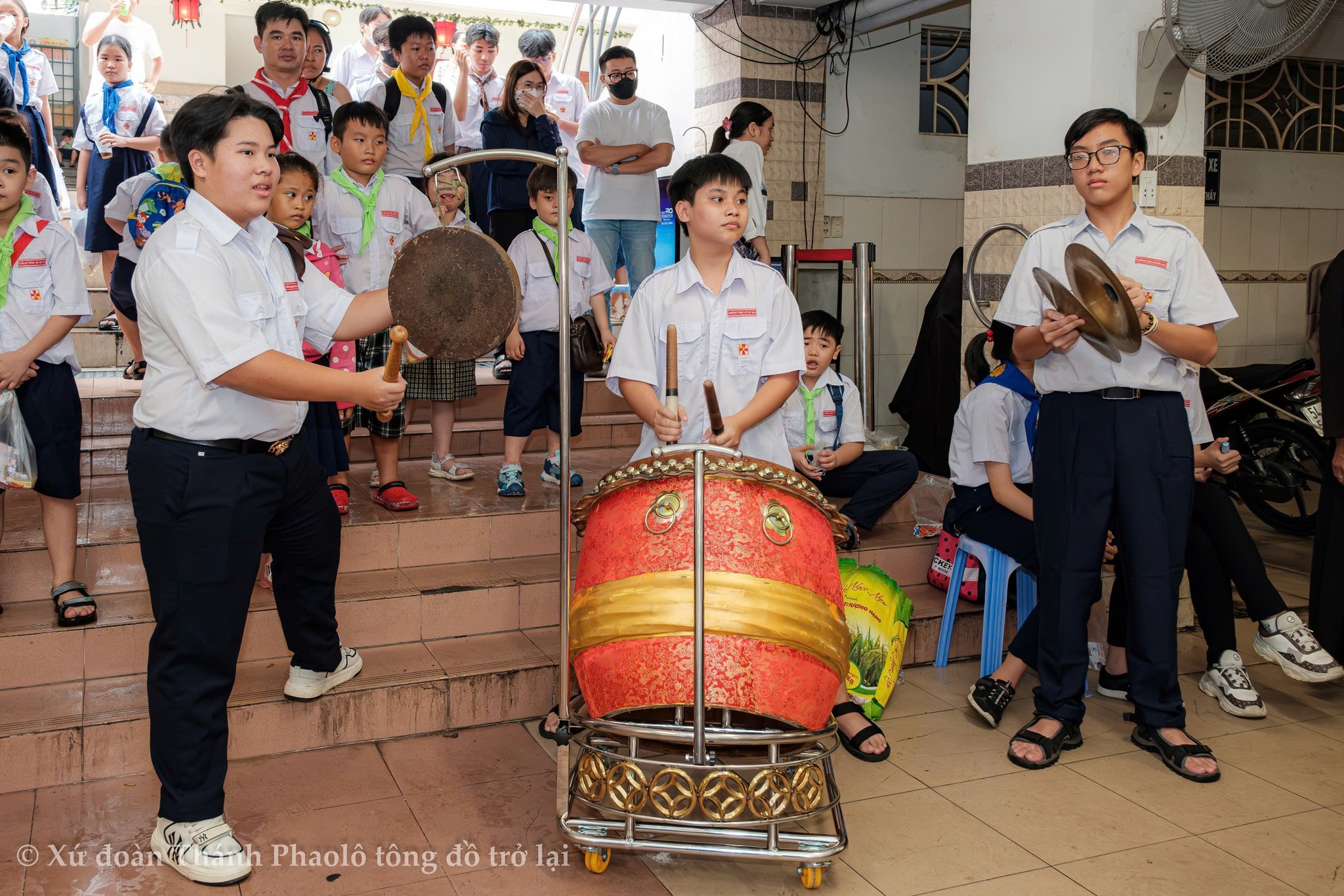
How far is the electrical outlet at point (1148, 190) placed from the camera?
457 centimetres

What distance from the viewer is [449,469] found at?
15.9ft

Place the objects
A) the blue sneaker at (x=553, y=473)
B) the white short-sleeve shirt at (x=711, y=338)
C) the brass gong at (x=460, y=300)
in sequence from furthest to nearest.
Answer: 1. the blue sneaker at (x=553, y=473)
2. the white short-sleeve shirt at (x=711, y=338)
3. the brass gong at (x=460, y=300)

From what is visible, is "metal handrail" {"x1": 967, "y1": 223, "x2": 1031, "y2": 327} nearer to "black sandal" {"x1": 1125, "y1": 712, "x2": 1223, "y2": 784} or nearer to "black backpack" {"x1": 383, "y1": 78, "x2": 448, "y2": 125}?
"black sandal" {"x1": 1125, "y1": 712, "x2": 1223, "y2": 784}

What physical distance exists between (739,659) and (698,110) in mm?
6274

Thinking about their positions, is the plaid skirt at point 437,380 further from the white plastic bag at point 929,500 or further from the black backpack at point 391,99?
the white plastic bag at point 929,500

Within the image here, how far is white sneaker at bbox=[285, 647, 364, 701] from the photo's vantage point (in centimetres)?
323

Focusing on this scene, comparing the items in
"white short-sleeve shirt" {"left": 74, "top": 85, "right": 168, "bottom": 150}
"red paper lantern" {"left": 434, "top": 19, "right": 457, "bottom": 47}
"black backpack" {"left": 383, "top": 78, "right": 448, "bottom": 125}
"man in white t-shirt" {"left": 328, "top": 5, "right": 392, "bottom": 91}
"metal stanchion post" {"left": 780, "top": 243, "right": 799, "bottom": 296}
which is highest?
"red paper lantern" {"left": 434, "top": 19, "right": 457, "bottom": 47}

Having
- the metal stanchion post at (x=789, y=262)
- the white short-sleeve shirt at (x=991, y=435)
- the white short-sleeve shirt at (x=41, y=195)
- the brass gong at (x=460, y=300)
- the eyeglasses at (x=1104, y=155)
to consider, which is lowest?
the white short-sleeve shirt at (x=991, y=435)

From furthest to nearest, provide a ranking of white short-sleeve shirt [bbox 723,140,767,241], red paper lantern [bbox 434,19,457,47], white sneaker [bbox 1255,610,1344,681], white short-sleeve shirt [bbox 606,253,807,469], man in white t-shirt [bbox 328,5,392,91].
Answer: red paper lantern [bbox 434,19,457,47] < man in white t-shirt [bbox 328,5,392,91] < white short-sleeve shirt [bbox 723,140,767,241] < white sneaker [bbox 1255,610,1344,681] < white short-sleeve shirt [bbox 606,253,807,469]

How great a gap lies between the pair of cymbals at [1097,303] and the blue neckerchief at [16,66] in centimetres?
565

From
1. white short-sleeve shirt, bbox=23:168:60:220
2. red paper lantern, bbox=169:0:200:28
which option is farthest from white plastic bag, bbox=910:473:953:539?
red paper lantern, bbox=169:0:200:28

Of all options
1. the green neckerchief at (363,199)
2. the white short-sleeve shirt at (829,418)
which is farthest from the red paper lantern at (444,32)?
the white short-sleeve shirt at (829,418)

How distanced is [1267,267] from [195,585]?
315 inches

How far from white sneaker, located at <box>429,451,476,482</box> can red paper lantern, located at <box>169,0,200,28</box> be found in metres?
7.12
